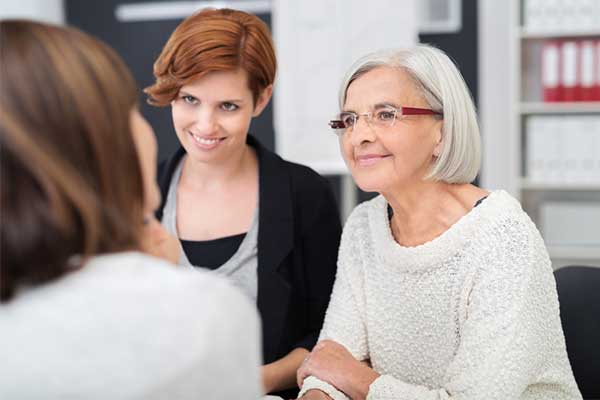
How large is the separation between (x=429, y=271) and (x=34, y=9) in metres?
4.11

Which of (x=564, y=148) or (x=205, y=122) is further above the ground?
(x=205, y=122)

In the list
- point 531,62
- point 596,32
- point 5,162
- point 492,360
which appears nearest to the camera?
point 5,162

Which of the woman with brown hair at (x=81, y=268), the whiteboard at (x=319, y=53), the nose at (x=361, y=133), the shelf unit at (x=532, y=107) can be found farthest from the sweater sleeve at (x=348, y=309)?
the shelf unit at (x=532, y=107)

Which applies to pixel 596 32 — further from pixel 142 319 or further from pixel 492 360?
pixel 142 319

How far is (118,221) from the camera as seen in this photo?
0.90 meters

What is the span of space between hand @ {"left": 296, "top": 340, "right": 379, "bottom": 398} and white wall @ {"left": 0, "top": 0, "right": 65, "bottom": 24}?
3.46m

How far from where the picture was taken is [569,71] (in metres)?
4.20

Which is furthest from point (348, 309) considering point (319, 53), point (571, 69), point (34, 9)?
point (34, 9)

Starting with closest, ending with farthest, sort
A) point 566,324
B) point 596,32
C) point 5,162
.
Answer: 1. point 5,162
2. point 566,324
3. point 596,32

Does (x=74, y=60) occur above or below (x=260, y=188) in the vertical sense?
above

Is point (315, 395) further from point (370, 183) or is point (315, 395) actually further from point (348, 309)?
point (370, 183)

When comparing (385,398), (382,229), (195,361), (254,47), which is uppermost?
(254,47)

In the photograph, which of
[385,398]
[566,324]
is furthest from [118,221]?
[566,324]

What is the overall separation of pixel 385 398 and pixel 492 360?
0.23 metres
